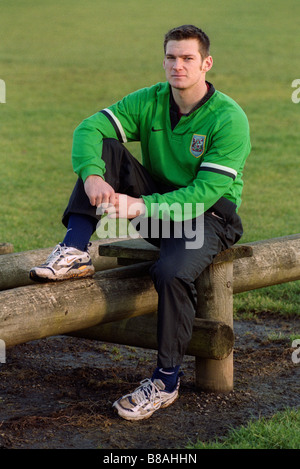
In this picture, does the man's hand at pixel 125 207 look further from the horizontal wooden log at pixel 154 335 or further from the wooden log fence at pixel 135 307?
the horizontal wooden log at pixel 154 335

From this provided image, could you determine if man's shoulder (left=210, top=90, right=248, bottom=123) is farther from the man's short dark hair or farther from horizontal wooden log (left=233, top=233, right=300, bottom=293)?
horizontal wooden log (left=233, top=233, right=300, bottom=293)

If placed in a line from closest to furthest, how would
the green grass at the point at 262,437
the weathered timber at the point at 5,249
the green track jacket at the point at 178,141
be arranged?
1. the green grass at the point at 262,437
2. the green track jacket at the point at 178,141
3. the weathered timber at the point at 5,249

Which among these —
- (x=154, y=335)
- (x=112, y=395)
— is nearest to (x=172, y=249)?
(x=154, y=335)

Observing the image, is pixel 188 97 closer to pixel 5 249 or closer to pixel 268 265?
pixel 268 265

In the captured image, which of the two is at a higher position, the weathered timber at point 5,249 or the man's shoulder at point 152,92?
the man's shoulder at point 152,92

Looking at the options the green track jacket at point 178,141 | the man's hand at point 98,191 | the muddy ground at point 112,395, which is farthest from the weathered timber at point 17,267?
the man's hand at point 98,191

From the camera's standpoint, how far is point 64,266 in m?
4.05

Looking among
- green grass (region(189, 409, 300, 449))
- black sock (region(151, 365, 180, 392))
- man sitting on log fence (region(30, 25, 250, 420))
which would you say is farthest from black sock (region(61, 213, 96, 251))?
green grass (region(189, 409, 300, 449))

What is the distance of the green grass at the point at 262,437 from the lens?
3605 mm

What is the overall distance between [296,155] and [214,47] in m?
12.5

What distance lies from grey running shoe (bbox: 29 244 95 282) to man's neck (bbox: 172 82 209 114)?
0.97 meters

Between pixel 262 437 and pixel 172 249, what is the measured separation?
104 cm

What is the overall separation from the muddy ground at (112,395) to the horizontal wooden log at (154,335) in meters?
0.26
